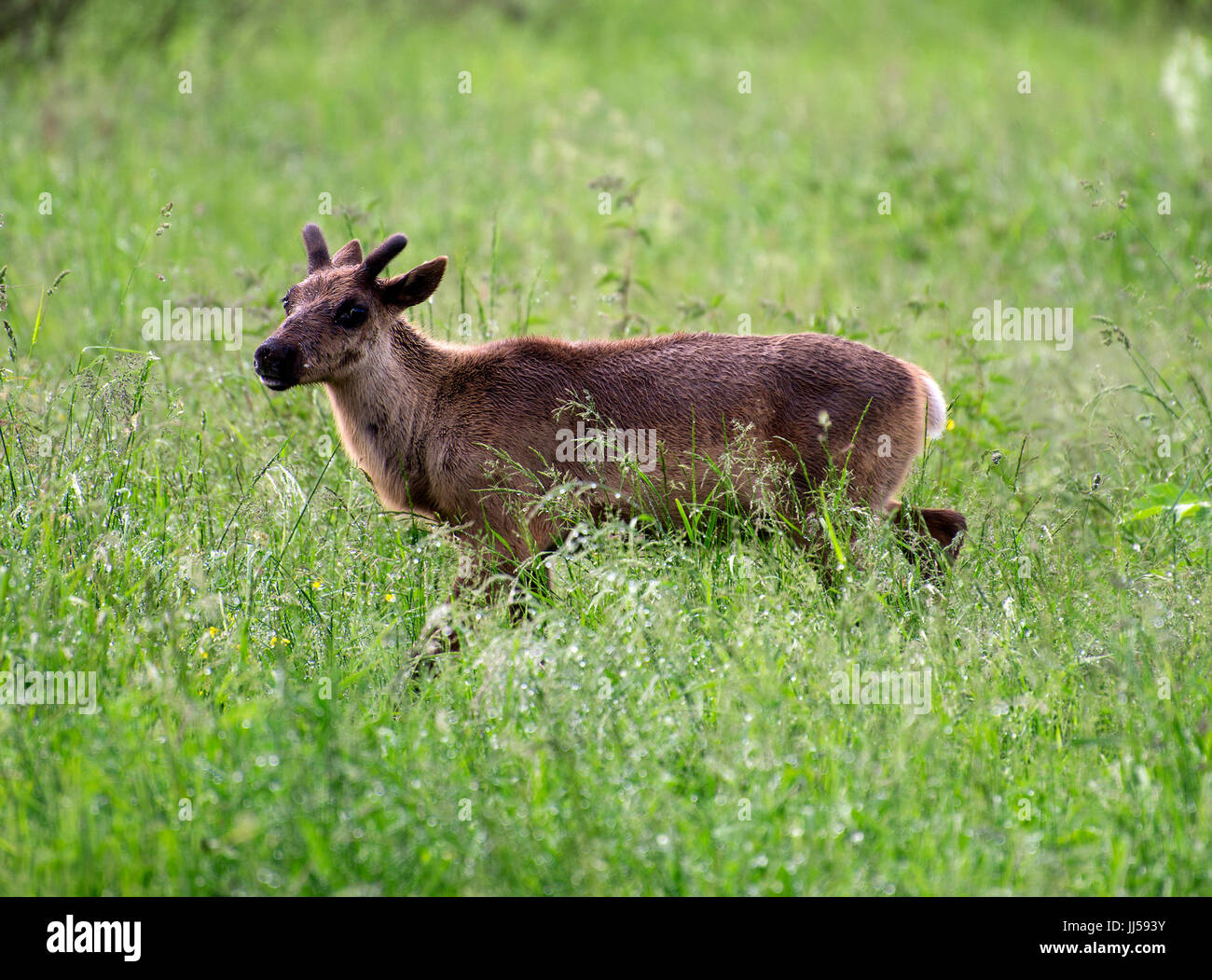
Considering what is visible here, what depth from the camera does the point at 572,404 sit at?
4.92 m

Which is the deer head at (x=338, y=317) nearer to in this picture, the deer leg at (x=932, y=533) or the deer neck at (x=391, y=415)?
the deer neck at (x=391, y=415)

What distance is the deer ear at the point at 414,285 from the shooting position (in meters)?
5.14

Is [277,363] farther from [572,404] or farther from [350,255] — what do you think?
[572,404]

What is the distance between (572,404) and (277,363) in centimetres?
113

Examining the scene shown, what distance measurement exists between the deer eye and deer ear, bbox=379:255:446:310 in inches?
5.5

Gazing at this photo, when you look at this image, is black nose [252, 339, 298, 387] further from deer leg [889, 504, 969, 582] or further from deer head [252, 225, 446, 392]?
deer leg [889, 504, 969, 582]

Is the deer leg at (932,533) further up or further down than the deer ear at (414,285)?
further down

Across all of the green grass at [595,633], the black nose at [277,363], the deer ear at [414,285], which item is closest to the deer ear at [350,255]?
the deer ear at [414,285]

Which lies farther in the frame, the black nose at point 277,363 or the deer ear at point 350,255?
the deer ear at point 350,255

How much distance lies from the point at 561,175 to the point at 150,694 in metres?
9.55

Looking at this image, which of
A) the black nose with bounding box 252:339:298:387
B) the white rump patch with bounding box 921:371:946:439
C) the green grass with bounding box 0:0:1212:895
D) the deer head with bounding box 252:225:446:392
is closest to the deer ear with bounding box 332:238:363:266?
the deer head with bounding box 252:225:446:392

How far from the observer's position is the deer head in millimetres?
4875

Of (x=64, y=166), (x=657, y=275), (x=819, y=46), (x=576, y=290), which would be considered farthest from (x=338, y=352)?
(x=819, y=46)
